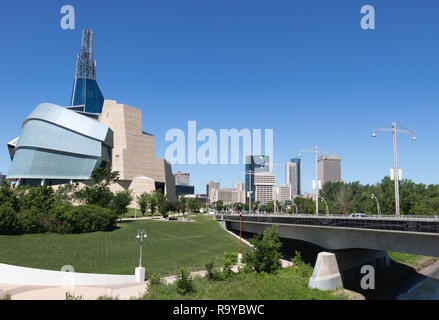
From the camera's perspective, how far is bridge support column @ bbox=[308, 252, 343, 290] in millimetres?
28527

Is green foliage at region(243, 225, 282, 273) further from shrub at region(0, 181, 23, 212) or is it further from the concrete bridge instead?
shrub at region(0, 181, 23, 212)

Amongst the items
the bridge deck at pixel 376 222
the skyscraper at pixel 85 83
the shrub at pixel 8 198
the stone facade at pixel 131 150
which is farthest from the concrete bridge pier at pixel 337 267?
the skyscraper at pixel 85 83

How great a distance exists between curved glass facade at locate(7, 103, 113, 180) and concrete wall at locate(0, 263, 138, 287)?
78436mm

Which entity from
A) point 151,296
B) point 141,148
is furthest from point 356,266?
point 141,148

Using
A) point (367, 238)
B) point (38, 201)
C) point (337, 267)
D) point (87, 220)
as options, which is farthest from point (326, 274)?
point (38, 201)

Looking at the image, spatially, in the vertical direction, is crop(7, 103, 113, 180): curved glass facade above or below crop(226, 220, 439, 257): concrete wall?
above

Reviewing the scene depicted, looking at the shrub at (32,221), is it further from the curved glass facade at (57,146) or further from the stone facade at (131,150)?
A: the stone facade at (131,150)

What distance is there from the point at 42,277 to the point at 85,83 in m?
161

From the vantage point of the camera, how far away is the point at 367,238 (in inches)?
1081

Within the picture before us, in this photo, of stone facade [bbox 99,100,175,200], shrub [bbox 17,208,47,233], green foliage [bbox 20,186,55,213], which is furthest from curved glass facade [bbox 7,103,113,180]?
shrub [bbox 17,208,47,233]

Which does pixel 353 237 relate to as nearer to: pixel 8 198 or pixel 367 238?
pixel 367 238

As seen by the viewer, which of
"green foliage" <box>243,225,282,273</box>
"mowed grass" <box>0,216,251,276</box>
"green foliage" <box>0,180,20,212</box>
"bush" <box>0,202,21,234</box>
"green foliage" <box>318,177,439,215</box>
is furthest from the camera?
"green foliage" <box>318,177,439,215</box>

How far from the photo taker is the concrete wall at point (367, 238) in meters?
22.9
